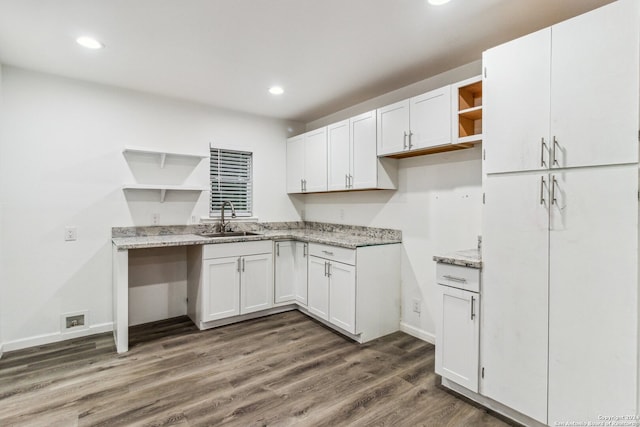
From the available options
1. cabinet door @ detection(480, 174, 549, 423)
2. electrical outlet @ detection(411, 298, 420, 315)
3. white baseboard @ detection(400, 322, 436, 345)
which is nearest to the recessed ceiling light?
cabinet door @ detection(480, 174, 549, 423)

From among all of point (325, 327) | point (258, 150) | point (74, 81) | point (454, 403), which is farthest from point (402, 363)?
point (74, 81)

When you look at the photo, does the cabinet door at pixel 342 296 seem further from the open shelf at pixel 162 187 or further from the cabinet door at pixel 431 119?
the open shelf at pixel 162 187

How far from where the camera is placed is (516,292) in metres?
1.87

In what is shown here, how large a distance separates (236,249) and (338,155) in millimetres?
1561

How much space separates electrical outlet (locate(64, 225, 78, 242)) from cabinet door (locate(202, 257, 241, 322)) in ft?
4.13

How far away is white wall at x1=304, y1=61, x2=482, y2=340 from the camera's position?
2.72 metres

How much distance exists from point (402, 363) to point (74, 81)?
4.04m

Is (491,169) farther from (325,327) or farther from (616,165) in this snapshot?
(325,327)

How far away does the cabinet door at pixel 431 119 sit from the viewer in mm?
2557

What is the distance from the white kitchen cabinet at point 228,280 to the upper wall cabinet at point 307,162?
968 millimetres

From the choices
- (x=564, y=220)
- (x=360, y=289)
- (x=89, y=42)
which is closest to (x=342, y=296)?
(x=360, y=289)

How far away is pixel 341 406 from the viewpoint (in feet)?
6.74

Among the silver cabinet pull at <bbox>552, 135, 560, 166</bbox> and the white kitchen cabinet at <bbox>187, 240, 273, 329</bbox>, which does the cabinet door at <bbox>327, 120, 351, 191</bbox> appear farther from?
the silver cabinet pull at <bbox>552, 135, 560, 166</bbox>

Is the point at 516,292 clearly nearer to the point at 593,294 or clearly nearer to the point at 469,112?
the point at 593,294
